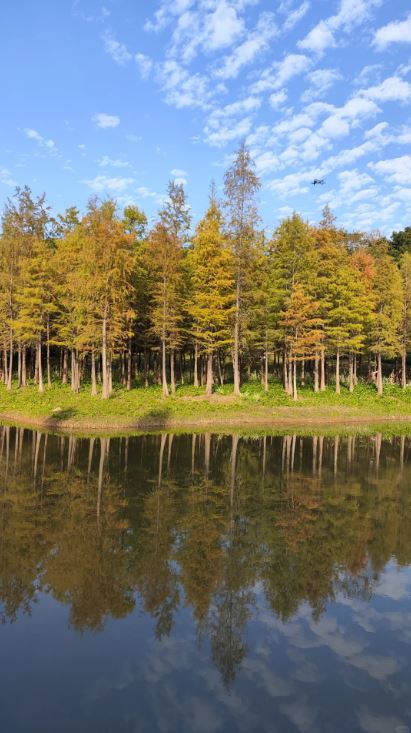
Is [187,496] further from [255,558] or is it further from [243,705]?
[243,705]

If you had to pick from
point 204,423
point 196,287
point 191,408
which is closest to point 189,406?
point 191,408

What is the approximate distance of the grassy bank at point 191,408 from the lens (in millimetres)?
32406

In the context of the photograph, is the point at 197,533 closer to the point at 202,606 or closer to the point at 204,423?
the point at 202,606

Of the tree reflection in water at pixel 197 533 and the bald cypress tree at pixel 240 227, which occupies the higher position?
the bald cypress tree at pixel 240 227

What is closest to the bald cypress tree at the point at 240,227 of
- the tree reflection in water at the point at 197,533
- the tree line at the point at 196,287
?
the tree line at the point at 196,287

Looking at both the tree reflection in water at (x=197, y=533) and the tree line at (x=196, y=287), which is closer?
the tree reflection in water at (x=197, y=533)

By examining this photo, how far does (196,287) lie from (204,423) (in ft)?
41.4

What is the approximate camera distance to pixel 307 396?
4188 cm

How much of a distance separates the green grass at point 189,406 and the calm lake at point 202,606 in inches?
574

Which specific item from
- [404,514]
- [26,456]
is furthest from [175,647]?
[26,456]

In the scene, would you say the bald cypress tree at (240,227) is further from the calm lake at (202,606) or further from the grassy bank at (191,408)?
the calm lake at (202,606)

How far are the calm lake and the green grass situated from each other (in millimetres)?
14587

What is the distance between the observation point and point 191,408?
116 ft

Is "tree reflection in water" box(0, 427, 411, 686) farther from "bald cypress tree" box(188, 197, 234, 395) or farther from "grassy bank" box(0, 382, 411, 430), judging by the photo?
"bald cypress tree" box(188, 197, 234, 395)
